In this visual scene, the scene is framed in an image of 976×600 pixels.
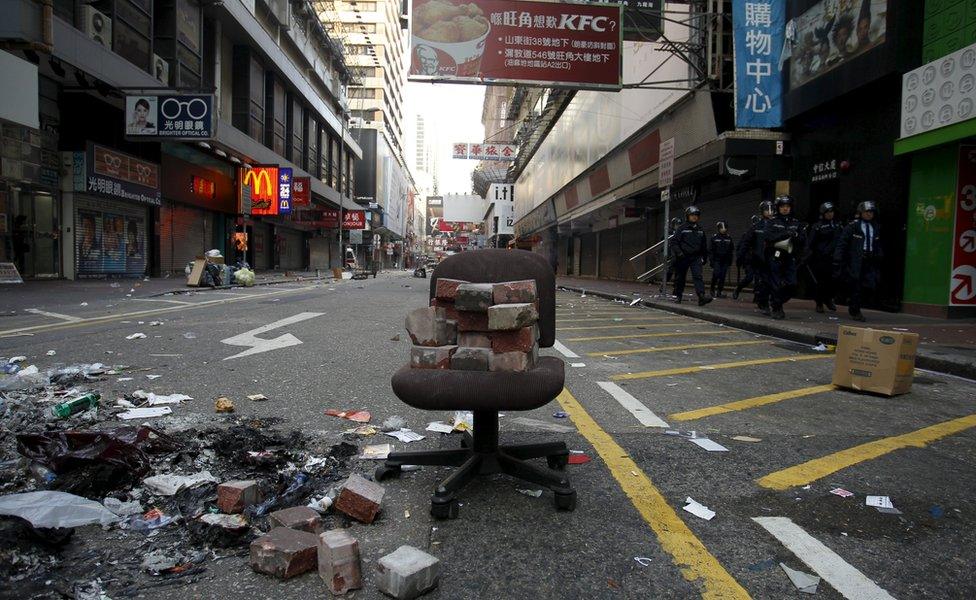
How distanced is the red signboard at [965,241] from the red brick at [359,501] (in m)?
11.0

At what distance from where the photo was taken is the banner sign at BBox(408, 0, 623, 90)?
15.0 m

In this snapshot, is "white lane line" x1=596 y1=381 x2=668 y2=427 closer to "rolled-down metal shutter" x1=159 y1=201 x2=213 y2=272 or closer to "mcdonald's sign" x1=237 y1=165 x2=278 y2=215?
"rolled-down metal shutter" x1=159 y1=201 x2=213 y2=272

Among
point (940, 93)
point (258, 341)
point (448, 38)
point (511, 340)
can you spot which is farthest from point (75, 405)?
point (448, 38)

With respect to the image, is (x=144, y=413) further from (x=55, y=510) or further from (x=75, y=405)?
(x=55, y=510)

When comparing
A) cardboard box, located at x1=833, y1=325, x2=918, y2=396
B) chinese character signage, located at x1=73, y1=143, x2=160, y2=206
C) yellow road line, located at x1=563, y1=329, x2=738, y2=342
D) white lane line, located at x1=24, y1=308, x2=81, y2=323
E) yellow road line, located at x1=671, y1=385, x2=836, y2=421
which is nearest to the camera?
yellow road line, located at x1=671, y1=385, x2=836, y2=421

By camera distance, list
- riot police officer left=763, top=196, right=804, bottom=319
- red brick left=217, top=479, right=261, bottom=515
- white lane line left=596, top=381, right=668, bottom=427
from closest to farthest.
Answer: red brick left=217, top=479, right=261, bottom=515 < white lane line left=596, top=381, right=668, bottom=427 < riot police officer left=763, top=196, right=804, bottom=319

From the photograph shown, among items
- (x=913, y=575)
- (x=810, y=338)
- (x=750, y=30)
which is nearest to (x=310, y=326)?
(x=810, y=338)

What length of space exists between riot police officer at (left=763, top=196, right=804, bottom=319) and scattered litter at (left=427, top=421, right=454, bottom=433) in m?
7.78

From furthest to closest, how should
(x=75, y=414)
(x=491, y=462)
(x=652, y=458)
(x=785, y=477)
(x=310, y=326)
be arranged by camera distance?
(x=310, y=326) < (x=75, y=414) < (x=652, y=458) < (x=785, y=477) < (x=491, y=462)

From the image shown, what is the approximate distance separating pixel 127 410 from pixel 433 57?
44.5 ft

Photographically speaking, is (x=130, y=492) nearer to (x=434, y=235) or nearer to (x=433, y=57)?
(x=433, y=57)

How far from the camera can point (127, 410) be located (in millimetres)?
3852

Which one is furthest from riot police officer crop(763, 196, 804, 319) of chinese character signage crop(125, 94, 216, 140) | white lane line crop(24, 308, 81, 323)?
chinese character signage crop(125, 94, 216, 140)

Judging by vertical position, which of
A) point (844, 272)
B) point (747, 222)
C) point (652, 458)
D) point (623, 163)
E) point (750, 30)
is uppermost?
point (750, 30)
